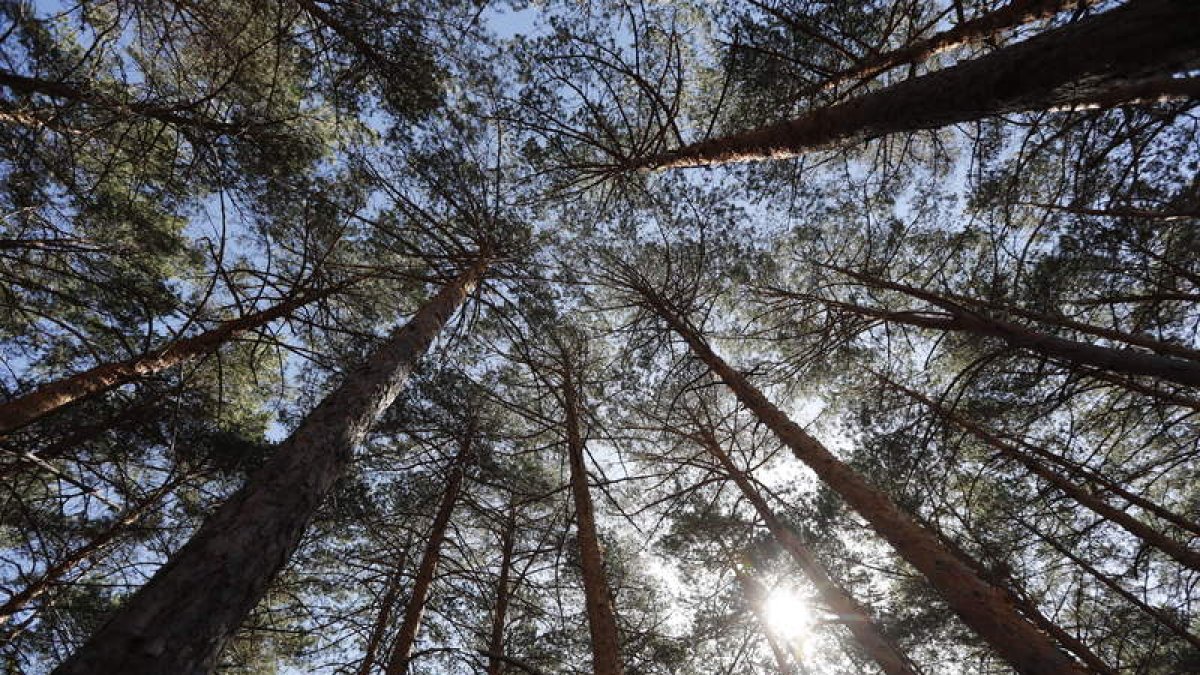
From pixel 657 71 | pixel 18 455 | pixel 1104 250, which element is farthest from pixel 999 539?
pixel 18 455

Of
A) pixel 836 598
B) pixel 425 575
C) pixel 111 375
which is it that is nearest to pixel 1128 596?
pixel 836 598

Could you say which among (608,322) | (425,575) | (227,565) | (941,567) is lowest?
(227,565)

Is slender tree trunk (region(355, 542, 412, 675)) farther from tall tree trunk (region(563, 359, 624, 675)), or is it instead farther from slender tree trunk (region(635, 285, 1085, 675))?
slender tree trunk (region(635, 285, 1085, 675))

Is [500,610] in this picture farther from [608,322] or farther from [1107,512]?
[1107,512]

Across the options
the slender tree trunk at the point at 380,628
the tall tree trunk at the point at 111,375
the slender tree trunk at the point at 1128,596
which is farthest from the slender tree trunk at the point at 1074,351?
the slender tree trunk at the point at 380,628

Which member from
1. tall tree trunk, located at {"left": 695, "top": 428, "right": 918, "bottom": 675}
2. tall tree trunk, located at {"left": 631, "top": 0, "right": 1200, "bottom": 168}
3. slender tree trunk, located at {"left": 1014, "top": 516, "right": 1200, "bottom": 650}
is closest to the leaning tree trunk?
tall tree trunk, located at {"left": 695, "top": 428, "right": 918, "bottom": 675}

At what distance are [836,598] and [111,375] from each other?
7.67m

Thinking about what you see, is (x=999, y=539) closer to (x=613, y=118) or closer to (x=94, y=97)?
(x=613, y=118)

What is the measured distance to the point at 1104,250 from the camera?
5906mm

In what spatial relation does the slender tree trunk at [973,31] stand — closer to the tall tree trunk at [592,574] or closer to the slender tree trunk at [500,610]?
the tall tree trunk at [592,574]

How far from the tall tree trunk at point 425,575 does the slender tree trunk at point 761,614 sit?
4.55 metres

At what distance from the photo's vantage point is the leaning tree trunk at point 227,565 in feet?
4.89

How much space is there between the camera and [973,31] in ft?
17.1

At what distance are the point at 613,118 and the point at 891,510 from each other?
6.06 m
